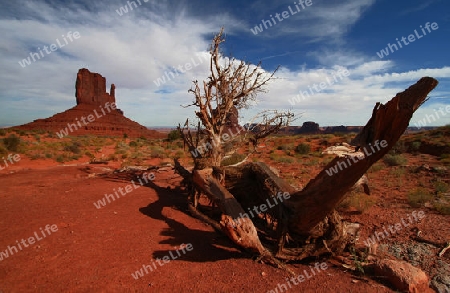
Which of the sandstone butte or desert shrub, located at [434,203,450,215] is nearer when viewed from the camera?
desert shrub, located at [434,203,450,215]

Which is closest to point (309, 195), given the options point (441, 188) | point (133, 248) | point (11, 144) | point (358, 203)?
point (133, 248)

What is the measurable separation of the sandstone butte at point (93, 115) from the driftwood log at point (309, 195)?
217 feet

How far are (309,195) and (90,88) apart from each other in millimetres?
102490

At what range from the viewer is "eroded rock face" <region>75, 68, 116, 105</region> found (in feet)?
284

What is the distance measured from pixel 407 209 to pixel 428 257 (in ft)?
8.52

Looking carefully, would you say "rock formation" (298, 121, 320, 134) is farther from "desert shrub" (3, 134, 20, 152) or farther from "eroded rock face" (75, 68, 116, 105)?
"desert shrub" (3, 134, 20, 152)

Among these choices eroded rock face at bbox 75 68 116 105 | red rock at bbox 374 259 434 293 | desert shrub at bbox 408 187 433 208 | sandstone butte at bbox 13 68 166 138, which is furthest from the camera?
eroded rock face at bbox 75 68 116 105

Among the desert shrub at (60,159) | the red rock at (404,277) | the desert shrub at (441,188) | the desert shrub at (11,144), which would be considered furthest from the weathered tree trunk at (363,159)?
the desert shrub at (11,144)

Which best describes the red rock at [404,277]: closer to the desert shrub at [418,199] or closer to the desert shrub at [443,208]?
the desert shrub at [443,208]

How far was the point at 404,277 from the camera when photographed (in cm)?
337

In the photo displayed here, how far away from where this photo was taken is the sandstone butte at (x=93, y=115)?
224ft

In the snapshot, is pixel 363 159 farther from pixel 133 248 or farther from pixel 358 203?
pixel 358 203

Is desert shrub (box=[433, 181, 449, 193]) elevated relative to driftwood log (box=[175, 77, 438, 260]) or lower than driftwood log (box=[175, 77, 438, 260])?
lower

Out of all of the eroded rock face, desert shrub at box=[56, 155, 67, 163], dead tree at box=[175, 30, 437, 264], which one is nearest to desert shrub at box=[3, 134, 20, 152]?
desert shrub at box=[56, 155, 67, 163]
